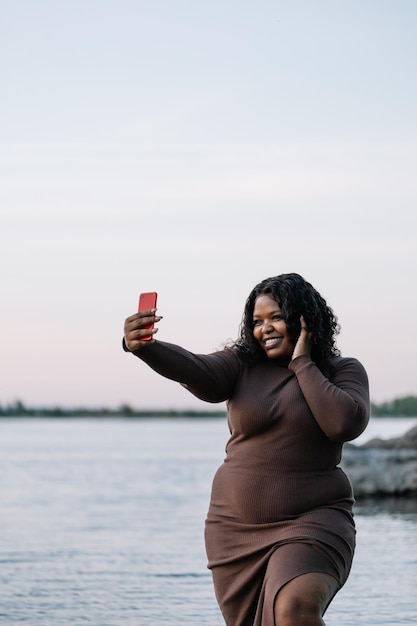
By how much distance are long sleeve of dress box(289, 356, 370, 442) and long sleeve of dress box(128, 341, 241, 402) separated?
0.98ft

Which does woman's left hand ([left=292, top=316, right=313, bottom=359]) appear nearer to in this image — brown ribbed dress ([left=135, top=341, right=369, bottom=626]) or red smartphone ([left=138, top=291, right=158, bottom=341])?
brown ribbed dress ([left=135, top=341, right=369, bottom=626])

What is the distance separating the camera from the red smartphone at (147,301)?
15.0 ft

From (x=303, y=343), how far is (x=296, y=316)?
13cm

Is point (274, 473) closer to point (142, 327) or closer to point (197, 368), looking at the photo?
point (197, 368)

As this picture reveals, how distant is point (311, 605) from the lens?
4348 mm

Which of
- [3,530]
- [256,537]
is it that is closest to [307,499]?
[256,537]

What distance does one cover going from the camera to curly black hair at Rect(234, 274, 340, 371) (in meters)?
4.90

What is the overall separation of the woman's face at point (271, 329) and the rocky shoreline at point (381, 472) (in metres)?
12.9

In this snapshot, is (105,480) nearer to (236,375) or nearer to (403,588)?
(403,588)

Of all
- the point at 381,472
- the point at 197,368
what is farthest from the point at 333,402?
the point at 381,472

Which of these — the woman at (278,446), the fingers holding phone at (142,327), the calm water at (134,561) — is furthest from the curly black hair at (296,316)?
the calm water at (134,561)

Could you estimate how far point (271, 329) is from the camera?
4930 millimetres

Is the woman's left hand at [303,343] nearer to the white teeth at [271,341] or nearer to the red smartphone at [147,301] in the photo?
the white teeth at [271,341]

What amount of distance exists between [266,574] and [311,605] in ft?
1.05
